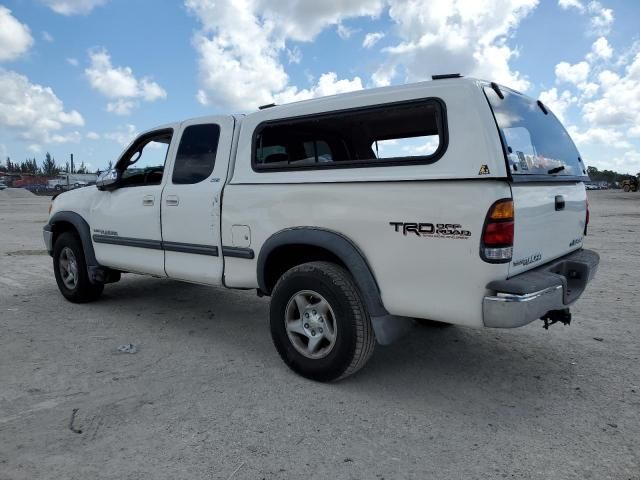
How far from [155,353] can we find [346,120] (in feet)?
8.19

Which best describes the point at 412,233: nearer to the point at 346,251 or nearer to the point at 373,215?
the point at 373,215

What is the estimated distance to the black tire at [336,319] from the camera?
10.1ft

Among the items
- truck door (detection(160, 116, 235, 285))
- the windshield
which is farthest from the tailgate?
truck door (detection(160, 116, 235, 285))

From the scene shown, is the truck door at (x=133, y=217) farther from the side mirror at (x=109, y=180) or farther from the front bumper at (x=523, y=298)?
the front bumper at (x=523, y=298)

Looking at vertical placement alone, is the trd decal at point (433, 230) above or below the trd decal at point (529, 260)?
above

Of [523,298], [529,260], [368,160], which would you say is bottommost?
[523,298]

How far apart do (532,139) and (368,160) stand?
3.86ft

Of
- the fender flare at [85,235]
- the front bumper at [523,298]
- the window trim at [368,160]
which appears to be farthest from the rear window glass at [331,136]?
the fender flare at [85,235]

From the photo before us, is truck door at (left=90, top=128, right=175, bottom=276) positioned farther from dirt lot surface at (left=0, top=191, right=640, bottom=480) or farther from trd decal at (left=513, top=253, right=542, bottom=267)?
trd decal at (left=513, top=253, right=542, bottom=267)

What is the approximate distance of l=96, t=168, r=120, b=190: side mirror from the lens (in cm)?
490

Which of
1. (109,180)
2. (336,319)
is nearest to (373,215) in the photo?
(336,319)

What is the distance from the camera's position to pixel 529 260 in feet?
9.54

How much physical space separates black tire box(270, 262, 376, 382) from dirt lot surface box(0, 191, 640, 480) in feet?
0.48

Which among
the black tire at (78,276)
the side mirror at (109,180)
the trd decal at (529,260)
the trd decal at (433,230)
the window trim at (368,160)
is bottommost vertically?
the black tire at (78,276)
